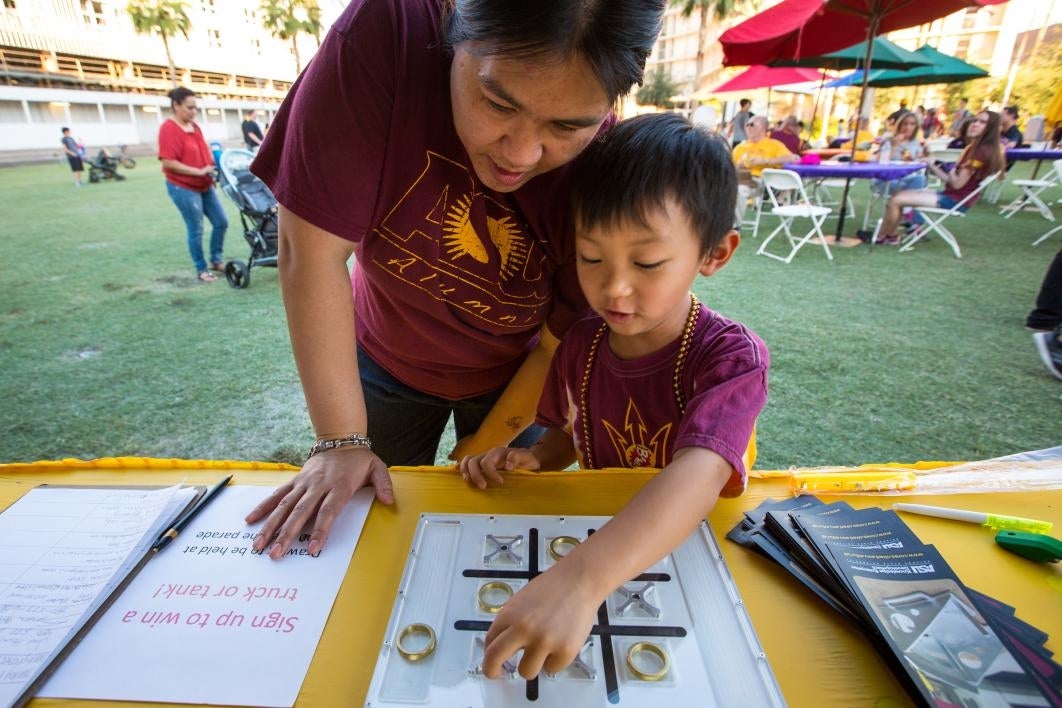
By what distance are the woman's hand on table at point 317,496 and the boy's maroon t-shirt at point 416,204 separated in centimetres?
32

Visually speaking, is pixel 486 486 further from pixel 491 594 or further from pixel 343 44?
pixel 343 44

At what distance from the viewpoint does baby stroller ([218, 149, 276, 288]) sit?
14.7ft

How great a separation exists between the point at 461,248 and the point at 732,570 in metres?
0.65

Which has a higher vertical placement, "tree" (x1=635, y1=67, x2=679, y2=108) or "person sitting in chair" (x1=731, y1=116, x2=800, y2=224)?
"tree" (x1=635, y1=67, x2=679, y2=108)

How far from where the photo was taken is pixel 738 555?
0.75m

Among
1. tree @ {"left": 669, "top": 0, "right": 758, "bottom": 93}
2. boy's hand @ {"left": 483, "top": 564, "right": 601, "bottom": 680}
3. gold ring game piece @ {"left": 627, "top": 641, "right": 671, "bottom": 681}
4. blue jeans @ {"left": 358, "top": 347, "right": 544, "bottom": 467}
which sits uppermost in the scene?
tree @ {"left": 669, "top": 0, "right": 758, "bottom": 93}

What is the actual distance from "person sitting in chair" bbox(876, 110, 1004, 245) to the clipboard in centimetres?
638

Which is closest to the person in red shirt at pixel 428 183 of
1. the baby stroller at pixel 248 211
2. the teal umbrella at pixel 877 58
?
the baby stroller at pixel 248 211

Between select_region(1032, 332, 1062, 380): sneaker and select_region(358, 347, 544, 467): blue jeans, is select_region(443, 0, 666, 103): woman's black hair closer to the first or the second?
select_region(358, 347, 544, 467): blue jeans

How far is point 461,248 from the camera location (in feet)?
Answer: 3.19

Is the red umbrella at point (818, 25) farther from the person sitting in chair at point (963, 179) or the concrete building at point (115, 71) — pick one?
the concrete building at point (115, 71)

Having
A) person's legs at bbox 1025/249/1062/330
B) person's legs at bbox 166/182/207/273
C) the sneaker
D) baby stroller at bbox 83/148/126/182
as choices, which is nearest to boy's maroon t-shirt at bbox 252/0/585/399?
the sneaker

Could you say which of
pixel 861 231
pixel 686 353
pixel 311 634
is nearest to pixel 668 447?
pixel 686 353

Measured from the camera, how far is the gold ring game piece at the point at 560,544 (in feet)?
2.37
